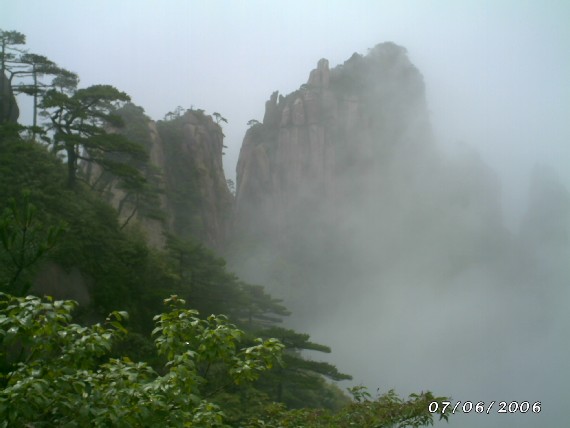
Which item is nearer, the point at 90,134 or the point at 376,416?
the point at 376,416

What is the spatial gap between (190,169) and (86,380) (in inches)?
1391

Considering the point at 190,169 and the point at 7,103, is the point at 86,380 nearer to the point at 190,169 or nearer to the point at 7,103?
the point at 7,103

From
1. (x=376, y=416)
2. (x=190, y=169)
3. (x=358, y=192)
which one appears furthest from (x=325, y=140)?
(x=376, y=416)

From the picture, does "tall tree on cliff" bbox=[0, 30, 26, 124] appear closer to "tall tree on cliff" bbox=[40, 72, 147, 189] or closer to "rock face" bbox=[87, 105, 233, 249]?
"tall tree on cliff" bbox=[40, 72, 147, 189]

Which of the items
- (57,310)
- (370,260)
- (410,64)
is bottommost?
(57,310)

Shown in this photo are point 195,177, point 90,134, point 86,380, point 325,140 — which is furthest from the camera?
point 325,140

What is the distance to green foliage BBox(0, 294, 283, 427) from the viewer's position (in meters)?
3.23

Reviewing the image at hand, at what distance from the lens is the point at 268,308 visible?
20562 mm

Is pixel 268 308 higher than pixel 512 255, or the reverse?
pixel 512 255

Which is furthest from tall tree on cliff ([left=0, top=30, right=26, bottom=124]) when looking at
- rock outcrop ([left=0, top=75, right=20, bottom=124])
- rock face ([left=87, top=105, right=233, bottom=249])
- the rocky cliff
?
the rocky cliff

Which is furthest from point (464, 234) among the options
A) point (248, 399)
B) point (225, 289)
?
point (248, 399)

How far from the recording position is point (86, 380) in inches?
138

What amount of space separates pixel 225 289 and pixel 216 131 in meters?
25.6

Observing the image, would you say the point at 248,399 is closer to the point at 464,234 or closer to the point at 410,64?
the point at 464,234
